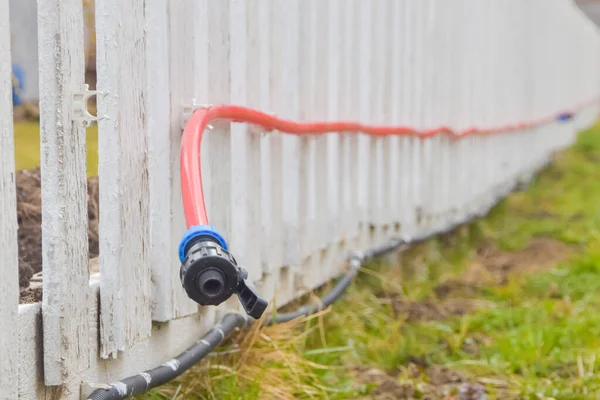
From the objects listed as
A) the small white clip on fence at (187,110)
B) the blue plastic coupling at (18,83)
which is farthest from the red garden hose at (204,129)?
the blue plastic coupling at (18,83)

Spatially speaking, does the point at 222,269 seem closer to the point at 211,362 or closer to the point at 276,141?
the point at 211,362

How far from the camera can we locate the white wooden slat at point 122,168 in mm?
2021

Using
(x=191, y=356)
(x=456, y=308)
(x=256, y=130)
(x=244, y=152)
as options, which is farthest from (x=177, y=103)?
(x=456, y=308)

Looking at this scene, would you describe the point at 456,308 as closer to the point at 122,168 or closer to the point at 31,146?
the point at 31,146

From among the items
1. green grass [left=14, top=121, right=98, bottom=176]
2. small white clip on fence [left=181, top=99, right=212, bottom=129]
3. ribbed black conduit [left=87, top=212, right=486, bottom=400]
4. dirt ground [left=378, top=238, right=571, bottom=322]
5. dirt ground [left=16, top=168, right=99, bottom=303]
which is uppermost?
small white clip on fence [left=181, top=99, right=212, bottom=129]

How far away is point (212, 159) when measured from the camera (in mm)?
2572

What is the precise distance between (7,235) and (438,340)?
2306mm

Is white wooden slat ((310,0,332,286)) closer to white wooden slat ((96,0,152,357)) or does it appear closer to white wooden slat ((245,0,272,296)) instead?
white wooden slat ((245,0,272,296))

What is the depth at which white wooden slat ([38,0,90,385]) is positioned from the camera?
1.83 metres

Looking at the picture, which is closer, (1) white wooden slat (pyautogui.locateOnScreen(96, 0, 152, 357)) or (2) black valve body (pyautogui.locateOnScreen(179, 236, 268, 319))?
(2) black valve body (pyautogui.locateOnScreen(179, 236, 268, 319))

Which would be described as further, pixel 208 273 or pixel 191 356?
pixel 191 356

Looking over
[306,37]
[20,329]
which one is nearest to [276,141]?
[306,37]

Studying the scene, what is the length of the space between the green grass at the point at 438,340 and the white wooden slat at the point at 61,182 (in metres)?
0.49

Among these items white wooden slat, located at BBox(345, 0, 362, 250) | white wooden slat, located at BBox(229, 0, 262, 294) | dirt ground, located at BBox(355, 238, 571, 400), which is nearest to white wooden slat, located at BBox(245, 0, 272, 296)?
white wooden slat, located at BBox(229, 0, 262, 294)
